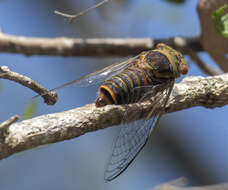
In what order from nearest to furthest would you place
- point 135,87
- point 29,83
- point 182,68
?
1. point 29,83
2. point 135,87
3. point 182,68

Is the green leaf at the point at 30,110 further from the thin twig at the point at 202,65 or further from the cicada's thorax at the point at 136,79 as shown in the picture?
the thin twig at the point at 202,65

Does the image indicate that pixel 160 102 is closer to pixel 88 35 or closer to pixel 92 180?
pixel 92 180

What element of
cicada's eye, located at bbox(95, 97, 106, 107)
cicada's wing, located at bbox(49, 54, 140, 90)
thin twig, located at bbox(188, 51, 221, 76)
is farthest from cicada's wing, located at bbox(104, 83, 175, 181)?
thin twig, located at bbox(188, 51, 221, 76)

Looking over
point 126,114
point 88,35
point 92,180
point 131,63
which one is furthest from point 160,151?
point 126,114

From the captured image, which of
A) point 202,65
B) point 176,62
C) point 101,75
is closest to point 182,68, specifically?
point 176,62

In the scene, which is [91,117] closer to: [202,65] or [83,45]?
[83,45]
